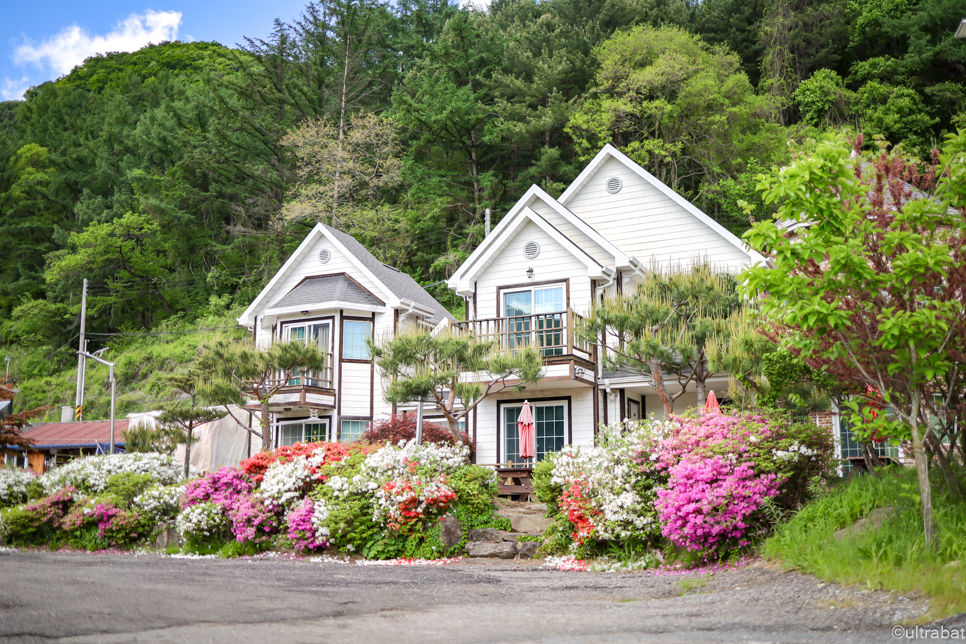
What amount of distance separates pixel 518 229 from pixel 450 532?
9595mm

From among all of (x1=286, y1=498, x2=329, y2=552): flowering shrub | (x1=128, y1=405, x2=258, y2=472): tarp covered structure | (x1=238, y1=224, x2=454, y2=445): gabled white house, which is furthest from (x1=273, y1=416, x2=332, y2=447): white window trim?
(x1=286, y1=498, x2=329, y2=552): flowering shrub

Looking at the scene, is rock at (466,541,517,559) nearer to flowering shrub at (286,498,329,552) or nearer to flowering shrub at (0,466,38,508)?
flowering shrub at (286,498,329,552)

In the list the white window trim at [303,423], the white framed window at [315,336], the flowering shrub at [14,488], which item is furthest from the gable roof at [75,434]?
the white framed window at [315,336]

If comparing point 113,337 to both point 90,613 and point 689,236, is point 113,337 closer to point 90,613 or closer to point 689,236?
point 689,236

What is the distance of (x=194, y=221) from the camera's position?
1877 inches

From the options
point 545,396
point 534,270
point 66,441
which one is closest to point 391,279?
point 534,270

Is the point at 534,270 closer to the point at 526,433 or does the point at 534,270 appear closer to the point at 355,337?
the point at 526,433

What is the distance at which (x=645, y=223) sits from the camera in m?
21.8

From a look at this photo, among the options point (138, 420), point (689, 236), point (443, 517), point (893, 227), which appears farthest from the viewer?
point (138, 420)

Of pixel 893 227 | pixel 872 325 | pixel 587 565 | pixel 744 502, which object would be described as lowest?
pixel 587 565

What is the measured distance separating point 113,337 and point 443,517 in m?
39.7

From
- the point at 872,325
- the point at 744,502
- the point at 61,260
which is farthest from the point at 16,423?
the point at 61,260

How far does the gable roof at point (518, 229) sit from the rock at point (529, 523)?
7167 millimetres

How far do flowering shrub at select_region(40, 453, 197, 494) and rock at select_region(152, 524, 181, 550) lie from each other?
67.8 inches
